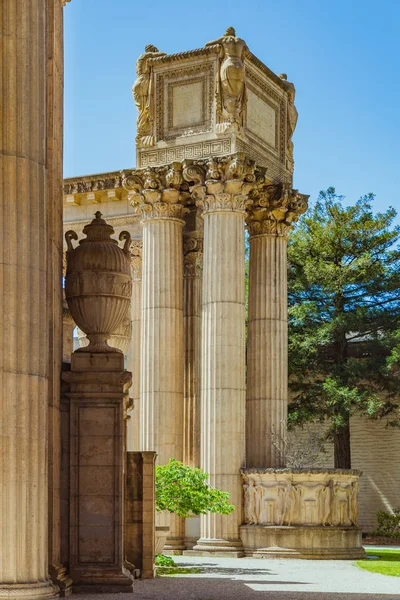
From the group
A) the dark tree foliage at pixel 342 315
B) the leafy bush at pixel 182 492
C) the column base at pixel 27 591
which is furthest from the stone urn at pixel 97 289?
the dark tree foliage at pixel 342 315

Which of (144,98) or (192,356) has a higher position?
(144,98)

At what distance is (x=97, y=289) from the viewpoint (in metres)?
22.5

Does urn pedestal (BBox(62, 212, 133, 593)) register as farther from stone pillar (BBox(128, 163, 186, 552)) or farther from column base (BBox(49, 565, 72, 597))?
stone pillar (BBox(128, 163, 186, 552))

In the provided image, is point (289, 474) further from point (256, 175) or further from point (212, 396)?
point (256, 175)

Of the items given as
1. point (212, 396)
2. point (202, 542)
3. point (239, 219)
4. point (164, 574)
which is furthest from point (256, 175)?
point (164, 574)

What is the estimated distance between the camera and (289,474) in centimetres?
3875

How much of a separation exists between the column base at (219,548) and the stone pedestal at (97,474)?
16992 mm

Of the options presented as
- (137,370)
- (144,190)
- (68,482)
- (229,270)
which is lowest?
(68,482)

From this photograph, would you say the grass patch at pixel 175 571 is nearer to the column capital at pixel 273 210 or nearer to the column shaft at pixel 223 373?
Result: the column shaft at pixel 223 373

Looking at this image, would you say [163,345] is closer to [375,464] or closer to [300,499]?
[300,499]

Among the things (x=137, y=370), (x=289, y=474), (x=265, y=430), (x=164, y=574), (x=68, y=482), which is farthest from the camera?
(x=137, y=370)

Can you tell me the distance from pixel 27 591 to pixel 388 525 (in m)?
41.6

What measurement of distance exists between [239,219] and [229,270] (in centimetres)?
181

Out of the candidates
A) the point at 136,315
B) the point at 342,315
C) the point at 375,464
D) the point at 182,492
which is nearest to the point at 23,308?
the point at 182,492
